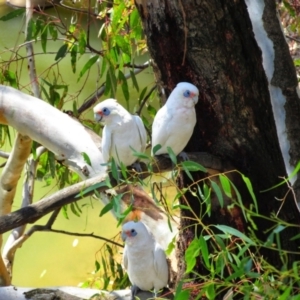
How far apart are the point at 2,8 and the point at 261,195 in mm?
4123

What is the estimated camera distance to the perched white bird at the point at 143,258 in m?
1.14

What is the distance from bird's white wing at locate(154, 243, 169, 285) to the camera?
118 centimetres

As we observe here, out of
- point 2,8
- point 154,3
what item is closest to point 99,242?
point 154,3

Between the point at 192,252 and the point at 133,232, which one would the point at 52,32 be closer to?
the point at 133,232

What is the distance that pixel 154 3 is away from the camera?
1051 mm

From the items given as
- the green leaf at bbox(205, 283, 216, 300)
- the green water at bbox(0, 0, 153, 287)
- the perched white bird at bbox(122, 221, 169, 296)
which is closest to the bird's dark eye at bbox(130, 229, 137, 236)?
the perched white bird at bbox(122, 221, 169, 296)

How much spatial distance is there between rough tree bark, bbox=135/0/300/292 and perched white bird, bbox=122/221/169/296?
114 millimetres

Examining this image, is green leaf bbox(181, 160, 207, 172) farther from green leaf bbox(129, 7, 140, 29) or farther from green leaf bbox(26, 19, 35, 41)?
green leaf bbox(26, 19, 35, 41)

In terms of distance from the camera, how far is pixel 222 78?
42.8 inches

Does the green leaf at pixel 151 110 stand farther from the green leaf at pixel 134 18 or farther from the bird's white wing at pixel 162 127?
the bird's white wing at pixel 162 127

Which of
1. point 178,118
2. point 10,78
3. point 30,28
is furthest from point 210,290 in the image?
point 10,78

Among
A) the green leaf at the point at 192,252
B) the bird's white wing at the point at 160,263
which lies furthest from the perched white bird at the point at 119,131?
the green leaf at the point at 192,252

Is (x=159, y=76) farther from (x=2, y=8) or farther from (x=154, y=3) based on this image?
(x=2, y=8)

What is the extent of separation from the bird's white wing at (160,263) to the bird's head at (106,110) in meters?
0.31
